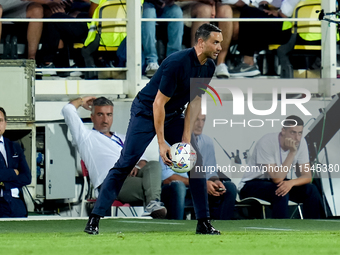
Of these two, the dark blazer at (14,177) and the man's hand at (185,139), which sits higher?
the man's hand at (185,139)

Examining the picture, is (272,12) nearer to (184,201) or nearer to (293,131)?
(293,131)

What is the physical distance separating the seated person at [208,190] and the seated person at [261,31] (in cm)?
197

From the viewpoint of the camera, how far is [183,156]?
19.3 feet

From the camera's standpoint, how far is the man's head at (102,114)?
371 inches

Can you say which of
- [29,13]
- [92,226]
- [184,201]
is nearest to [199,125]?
[184,201]

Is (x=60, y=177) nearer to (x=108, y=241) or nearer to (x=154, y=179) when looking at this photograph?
(x=154, y=179)

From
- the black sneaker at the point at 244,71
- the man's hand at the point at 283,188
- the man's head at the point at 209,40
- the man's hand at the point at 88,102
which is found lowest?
the man's hand at the point at 283,188

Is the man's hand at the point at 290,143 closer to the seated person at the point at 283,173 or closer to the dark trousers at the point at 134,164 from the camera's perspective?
the seated person at the point at 283,173

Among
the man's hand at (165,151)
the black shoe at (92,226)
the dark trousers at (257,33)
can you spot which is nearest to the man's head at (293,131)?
the dark trousers at (257,33)

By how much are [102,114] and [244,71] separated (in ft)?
7.62

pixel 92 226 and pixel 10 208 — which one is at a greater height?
pixel 92 226

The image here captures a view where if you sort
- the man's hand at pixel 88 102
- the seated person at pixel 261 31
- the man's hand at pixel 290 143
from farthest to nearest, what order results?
the seated person at pixel 261 31 → the man's hand at pixel 88 102 → the man's hand at pixel 290 143

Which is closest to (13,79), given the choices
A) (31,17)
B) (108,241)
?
(31,17)

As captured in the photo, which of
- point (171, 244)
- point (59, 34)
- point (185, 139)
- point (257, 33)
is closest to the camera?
point (171, 244)
